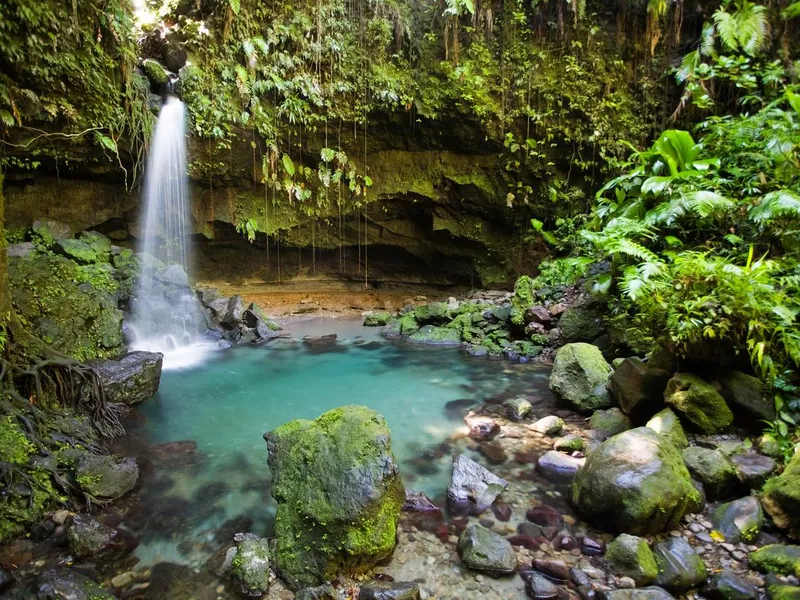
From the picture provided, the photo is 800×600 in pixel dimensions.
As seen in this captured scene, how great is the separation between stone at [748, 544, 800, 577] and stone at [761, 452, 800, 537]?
218mm

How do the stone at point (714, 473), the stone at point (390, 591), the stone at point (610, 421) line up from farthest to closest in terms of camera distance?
the stone at point (610, 421) → the stone at point (714, 473) → the stone at point (390, 591)

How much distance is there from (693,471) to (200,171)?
1099 cm

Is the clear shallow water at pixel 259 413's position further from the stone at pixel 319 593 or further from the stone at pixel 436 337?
the stone at pixel 319 593

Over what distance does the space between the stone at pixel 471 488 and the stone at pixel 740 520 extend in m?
1.59

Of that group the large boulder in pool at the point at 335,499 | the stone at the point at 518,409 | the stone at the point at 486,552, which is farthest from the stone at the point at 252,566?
the stone at the point at 518,409

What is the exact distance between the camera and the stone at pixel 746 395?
3953 millimetres

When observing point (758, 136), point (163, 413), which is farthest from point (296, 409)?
point (758, 136)

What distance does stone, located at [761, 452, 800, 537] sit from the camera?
9.65 ft

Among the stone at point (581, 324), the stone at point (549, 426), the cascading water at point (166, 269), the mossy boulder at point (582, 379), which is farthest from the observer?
the cascading water at point (166, 269)

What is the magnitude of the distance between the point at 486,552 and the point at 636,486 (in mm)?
1164

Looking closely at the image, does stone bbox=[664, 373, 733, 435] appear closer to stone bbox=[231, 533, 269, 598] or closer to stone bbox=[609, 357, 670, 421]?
stone bbox=[609, 357, 670, 421]

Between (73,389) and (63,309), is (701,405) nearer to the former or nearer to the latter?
(73,389)

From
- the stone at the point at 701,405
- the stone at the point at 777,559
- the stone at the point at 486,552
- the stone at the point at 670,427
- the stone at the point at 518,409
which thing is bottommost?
the stone at the point at 518,409

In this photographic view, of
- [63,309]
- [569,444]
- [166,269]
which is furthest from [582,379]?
[166,269]
